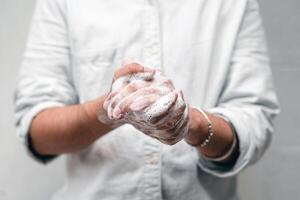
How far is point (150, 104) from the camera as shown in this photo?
1.54ft

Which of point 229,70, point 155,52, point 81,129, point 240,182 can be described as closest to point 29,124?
point 81,129

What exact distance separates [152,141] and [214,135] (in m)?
0.11

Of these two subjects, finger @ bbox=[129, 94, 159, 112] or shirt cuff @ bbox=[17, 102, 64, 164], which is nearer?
finger @ bbox=[129, 94, 159, 112]

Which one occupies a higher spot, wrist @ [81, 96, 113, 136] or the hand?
the hand

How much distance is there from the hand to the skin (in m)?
0.09

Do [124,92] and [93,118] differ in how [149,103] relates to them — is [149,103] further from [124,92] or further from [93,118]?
[93,118]

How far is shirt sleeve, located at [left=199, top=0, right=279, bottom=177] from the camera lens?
27.0 inches

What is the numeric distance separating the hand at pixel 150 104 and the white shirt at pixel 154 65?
0.63 feet

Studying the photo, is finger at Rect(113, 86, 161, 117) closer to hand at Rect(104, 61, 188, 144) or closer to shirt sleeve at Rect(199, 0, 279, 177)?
hand at Rect(104, 61, 188, 144)

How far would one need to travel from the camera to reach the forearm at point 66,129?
65 centimetres

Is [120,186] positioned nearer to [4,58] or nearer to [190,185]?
[190,185]

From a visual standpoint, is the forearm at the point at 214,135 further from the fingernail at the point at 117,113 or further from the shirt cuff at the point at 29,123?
the shirt cuff at the point at 29,123

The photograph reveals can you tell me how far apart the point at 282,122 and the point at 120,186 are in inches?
19.0

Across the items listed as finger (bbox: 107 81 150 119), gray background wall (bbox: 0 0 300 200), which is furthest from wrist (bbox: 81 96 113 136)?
gray background wall (bbox: 0 0 300 200)
